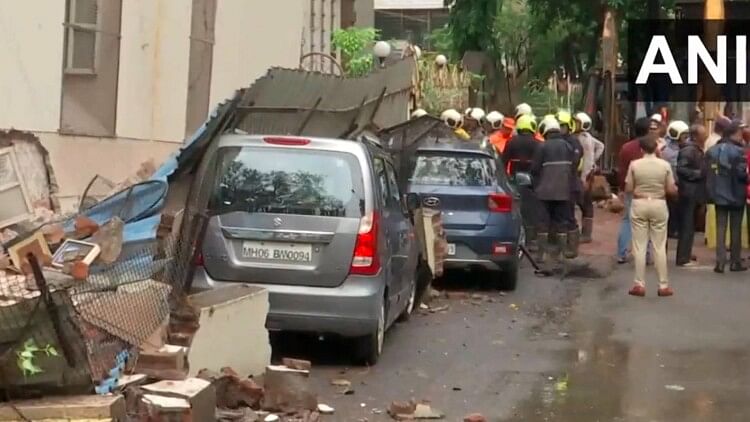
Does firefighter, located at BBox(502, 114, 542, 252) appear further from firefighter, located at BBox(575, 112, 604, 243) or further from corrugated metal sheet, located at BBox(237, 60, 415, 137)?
corrugated metal sheet, located at BBox(237, 60, 415, 137)

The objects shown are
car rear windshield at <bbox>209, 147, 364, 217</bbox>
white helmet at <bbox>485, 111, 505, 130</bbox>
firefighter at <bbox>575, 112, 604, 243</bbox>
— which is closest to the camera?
car rear windshield at <bbox>209, 147, 364, 217</bbox>

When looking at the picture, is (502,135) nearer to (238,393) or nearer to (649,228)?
(649,228)

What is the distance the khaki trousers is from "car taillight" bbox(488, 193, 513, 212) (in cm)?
138

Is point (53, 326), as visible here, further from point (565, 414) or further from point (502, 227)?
point (502, 227)

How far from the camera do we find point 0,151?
10.4m

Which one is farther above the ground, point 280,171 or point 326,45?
point 326,45

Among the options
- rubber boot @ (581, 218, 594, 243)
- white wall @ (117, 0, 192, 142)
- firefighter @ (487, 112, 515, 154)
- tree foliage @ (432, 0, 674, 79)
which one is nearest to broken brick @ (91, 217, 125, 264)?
A: white wall @ (117, 0, 192, 142)

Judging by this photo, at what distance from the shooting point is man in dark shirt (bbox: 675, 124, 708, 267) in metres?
16.1

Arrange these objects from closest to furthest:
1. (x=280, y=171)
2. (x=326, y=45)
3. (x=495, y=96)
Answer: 1. (x=280, y=171)
2. (x=326, y=45)
3. (x=495, y=96)

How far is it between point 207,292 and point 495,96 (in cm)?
2832

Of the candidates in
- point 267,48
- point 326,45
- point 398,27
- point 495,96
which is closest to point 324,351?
point 267,48

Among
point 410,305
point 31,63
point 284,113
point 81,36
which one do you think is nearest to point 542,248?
point 410,305

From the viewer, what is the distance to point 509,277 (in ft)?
44.7

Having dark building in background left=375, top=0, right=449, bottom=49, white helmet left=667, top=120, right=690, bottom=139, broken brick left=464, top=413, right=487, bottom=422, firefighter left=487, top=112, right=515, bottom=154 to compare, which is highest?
dark building in background left=375, top=0, right=449, bottom=49
